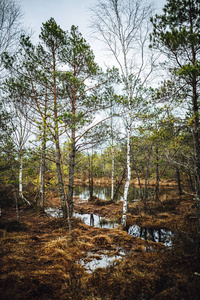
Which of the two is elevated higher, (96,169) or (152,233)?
(96,169)

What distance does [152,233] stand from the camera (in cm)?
696

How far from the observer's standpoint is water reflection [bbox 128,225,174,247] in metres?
6.17

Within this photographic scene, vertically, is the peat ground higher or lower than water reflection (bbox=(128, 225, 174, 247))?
higher

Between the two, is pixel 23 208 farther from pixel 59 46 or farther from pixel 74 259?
pixel 59 46

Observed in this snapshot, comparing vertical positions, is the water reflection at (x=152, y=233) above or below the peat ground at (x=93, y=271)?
below

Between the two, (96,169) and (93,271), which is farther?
(96,169)

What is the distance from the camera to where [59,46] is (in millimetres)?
7031

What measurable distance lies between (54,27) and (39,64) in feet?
5.87

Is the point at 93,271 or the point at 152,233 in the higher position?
the point at 93,271

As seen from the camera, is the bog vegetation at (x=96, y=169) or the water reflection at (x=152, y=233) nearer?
the bog vegetation at (x=96, y=169)

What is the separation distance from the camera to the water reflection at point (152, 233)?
20.2 feet

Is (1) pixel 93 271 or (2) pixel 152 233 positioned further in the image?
(2) pixel 152 233

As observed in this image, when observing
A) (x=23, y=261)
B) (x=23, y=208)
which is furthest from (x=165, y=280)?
(x=23, y=208)

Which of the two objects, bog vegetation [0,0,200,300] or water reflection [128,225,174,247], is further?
water reflection [128,225,174,247]
